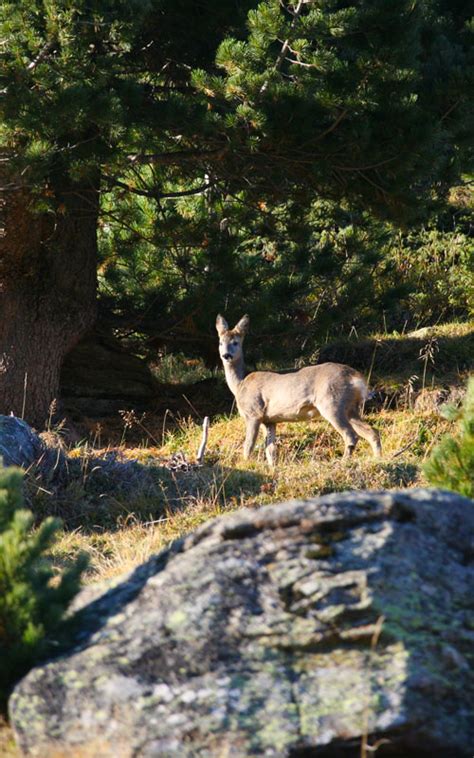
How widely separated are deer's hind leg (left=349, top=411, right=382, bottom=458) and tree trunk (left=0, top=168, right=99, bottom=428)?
3368 mm

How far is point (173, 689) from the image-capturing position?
3.64 meters

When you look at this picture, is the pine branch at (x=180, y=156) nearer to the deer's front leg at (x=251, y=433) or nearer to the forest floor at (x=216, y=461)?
the deer's front leg at (x=251, y=433)

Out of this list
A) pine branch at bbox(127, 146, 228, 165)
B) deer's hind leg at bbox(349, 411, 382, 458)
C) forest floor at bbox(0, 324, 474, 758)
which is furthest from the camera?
deer's hind leg at bbox(349, 411, 382, 458)

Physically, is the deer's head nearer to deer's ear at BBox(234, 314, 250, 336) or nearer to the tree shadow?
deer's ear at BBox(234, 314, 250, 336)

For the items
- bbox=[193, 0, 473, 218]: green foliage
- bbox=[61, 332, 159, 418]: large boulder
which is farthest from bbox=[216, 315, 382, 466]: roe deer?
bbox=[61, 332, 159, 418]: large boulder

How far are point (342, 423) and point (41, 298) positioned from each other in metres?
3.68

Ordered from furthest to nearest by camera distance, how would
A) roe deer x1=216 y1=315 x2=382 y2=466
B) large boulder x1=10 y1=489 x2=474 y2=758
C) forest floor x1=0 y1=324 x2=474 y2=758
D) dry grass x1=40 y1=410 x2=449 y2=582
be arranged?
1. roe deer x1=216 y1=315 x2=382 y2=466
2. forest floor x1=0 y1=324 x2=474 y2=758
3. dry grass x1=40 y1=410 x2=449 y2=582
4. large boulder x1=10 y1=489 x2=474 y2=758

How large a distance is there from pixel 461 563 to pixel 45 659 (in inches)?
64.6

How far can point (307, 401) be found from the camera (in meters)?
10.7

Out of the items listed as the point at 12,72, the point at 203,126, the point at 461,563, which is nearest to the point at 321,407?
the point at 203,126

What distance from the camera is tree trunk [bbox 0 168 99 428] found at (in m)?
11.4

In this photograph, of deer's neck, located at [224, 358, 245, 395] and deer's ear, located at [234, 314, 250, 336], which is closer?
deer's ear, located at [234, 314, 250, 336]

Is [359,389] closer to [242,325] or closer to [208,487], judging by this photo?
[242,325]

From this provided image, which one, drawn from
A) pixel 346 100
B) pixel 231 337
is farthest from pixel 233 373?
pixel 346 100
